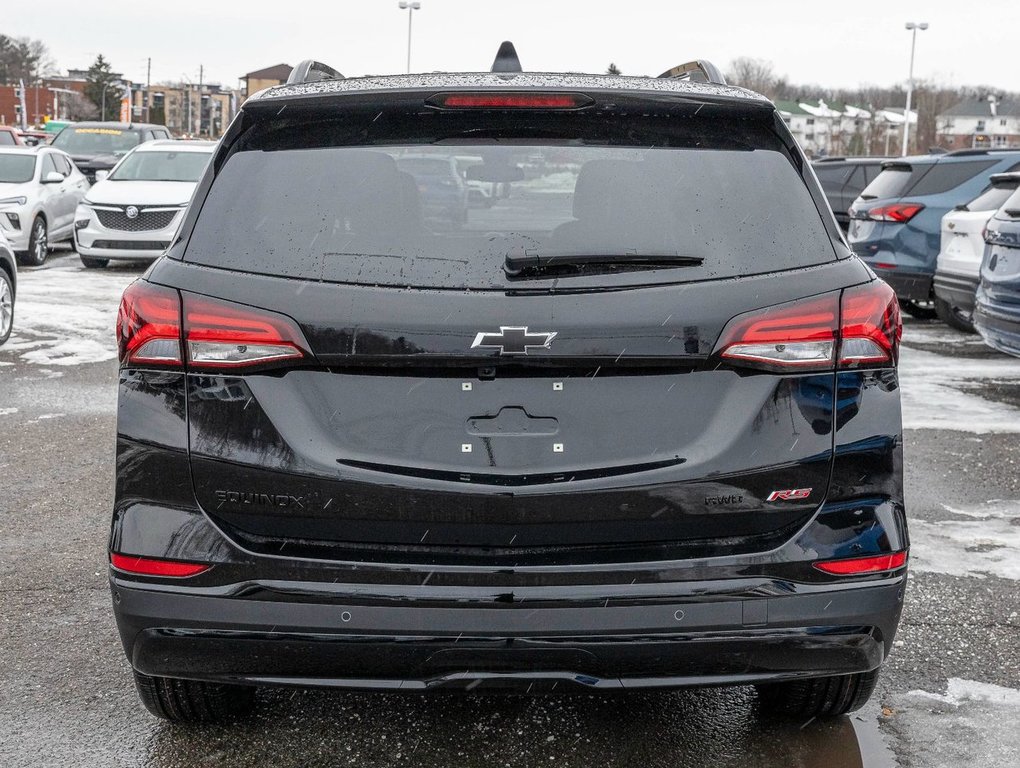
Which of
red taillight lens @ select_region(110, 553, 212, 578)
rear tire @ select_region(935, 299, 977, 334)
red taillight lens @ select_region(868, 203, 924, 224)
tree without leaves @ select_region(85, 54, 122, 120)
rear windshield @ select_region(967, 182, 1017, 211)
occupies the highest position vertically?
tree without leaves @ select_region(85, 54, 122, 120)

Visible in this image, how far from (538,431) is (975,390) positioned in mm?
7538

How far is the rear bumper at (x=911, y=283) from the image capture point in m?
12.1

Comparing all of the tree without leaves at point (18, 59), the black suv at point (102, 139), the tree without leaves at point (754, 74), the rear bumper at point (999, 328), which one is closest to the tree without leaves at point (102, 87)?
A: the tree without leaves at point (18, 59)

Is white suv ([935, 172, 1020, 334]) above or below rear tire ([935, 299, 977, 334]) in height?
above

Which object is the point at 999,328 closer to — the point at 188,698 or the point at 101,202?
the point at 188,698

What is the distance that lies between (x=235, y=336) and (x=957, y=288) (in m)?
9.20

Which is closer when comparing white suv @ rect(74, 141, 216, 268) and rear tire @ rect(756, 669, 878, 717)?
rear tire @ rect(756, 669, 878, 717)

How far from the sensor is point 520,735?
10.8 ft

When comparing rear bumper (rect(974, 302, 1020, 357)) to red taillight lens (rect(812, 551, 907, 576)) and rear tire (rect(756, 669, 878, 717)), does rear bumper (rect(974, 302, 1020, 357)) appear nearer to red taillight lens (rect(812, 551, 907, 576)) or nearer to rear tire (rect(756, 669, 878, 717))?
rear tire (rect(756, 669, 878, 717))

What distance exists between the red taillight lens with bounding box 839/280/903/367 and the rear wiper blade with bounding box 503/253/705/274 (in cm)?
36

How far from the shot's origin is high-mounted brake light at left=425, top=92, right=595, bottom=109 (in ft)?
9.04

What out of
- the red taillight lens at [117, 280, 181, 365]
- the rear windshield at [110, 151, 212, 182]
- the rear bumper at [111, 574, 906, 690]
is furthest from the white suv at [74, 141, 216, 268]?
the rear bumper at [111, 574, 906, 690]

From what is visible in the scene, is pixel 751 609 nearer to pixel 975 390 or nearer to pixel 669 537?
pixel 669 537

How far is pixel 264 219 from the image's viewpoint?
2.70 m
